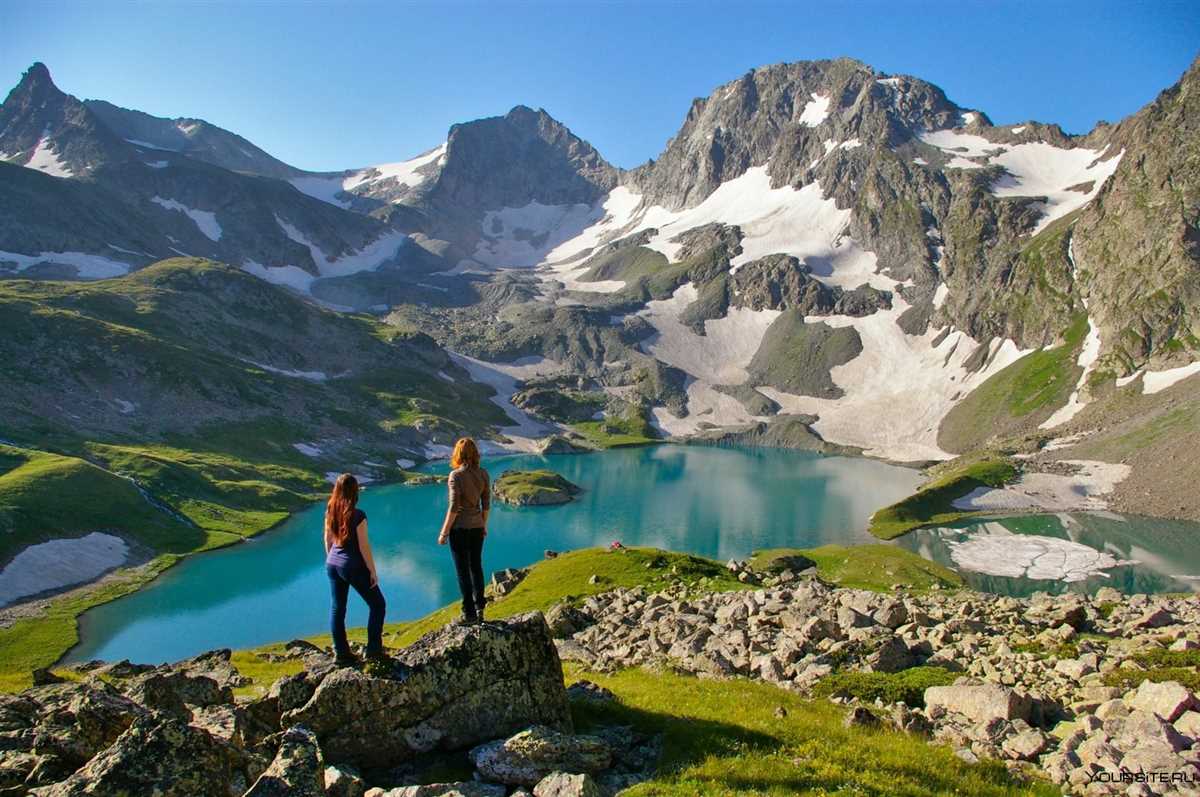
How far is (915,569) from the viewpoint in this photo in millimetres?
70812

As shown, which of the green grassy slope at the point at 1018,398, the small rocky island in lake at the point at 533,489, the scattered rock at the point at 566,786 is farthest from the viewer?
the green grassy slope at the point at 1018,398

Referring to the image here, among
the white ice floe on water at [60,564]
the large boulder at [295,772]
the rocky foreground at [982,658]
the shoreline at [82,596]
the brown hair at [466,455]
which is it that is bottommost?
the shoreline at [82,596]

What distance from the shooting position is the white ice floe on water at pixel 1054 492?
117 m

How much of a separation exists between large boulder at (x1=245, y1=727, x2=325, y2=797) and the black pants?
4.66 metres

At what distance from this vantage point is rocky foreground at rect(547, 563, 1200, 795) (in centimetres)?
1370

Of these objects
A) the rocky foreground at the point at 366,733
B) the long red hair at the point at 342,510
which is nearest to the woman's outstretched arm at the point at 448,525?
the long red hair at the point at 342,510

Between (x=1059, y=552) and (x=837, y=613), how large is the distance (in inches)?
3156

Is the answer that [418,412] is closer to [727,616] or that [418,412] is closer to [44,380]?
[44,380]

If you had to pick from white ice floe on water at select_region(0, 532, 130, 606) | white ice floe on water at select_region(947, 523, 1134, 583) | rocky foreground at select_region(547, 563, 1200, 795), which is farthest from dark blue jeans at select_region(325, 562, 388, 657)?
white ice floe on water at select_region(947, 523, 1134, 583)

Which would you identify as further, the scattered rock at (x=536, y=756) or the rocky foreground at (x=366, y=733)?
the scattered rock at (x=536, y=756)

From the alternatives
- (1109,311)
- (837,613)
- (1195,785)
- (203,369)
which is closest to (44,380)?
(203,369)

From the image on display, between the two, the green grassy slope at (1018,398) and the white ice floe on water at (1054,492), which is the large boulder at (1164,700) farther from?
the green grassy slope at (1018,398)

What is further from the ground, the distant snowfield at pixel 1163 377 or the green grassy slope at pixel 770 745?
the distant snowfield at pixel 1163 377

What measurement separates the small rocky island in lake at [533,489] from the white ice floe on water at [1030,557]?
67.7 meters
